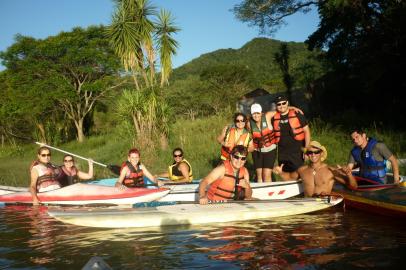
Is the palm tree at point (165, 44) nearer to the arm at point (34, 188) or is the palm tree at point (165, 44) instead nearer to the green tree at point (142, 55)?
the green tree at point (142, 55)

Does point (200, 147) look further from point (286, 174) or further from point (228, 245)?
point (228, 245)

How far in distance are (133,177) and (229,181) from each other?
2.47 metres

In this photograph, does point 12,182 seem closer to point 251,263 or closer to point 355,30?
point 251,263

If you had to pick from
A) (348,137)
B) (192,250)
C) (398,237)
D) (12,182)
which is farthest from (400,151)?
(12,182)

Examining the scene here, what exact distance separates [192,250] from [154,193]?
2.57 metres

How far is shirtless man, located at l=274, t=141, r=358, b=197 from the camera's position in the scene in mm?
6500

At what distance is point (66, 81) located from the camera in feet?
94.5

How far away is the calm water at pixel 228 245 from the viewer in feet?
15.1

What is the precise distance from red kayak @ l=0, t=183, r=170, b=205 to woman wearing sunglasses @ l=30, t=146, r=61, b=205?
0.17m

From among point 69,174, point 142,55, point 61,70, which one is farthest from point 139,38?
point 61,70

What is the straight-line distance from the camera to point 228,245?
523cm

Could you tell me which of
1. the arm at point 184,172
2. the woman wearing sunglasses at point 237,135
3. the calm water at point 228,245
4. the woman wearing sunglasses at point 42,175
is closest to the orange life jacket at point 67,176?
the woman wearing sunglasses at point 42,175

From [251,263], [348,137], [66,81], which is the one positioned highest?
[66,81]

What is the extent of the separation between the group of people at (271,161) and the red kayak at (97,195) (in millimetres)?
231
